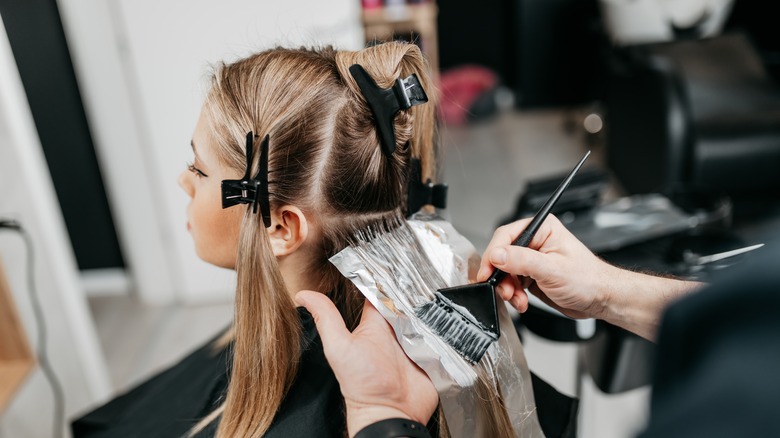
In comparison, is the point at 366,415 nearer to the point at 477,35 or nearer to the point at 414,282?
the point at 414,282

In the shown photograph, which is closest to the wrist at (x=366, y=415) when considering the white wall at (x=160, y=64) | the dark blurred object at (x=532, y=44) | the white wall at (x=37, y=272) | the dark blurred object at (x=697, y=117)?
the white wall at (x=37, y=272)

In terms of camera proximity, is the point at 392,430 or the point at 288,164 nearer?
the point at 392,430

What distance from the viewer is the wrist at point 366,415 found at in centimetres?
62

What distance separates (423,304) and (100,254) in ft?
6.59

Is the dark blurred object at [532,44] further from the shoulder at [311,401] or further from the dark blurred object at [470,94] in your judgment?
the shoulder at [311,401]

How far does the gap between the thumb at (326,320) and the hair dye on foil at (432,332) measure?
0.05 meters

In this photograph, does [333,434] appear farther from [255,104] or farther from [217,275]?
[217,275]

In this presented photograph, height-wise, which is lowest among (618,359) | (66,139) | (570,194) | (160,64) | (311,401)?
(618,359)

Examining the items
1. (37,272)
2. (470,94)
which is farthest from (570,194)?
(470,94)

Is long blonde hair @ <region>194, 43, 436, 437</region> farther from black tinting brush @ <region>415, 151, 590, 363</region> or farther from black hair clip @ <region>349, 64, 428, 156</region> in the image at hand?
black tinting brush @ <region>415, 151, 590, 363</region>

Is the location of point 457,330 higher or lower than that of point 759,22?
lower

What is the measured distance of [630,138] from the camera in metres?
2.57

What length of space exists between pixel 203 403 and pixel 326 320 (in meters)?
0.44

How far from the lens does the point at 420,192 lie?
2.97 feet
